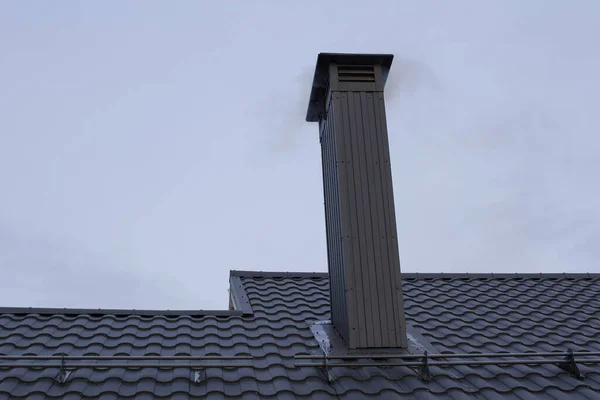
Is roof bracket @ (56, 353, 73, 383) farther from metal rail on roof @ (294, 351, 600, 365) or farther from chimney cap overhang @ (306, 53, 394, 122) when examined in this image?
chimney cap overhang @ (306, 53, 394, 122)

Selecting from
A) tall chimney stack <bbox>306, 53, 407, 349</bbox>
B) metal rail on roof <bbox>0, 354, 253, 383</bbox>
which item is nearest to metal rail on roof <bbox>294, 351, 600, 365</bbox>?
tall chimney stack <bbox>306, 53, 407, 349</bbox>

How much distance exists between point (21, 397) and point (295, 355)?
91.0 inches

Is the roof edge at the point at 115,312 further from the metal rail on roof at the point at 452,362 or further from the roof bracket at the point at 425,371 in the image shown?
the roof bracket at the point at 425,371

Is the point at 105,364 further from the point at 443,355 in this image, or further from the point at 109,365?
the point at 443,355

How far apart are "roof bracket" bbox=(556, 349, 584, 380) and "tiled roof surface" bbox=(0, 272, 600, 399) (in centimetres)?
9

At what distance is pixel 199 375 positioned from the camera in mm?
5488

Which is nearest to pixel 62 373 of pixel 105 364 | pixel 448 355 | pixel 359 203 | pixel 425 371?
pixel 105 364

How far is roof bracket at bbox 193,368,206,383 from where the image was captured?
5.42m

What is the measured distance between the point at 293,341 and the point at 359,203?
1.61 m

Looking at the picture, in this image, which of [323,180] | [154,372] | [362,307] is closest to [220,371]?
[154,372]

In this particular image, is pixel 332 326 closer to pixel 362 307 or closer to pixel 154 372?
pixel 362 307

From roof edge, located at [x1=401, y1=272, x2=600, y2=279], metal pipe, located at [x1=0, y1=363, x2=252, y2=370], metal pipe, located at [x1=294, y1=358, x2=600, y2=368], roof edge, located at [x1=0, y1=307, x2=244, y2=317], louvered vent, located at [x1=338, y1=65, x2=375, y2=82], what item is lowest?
metal pipe, located at [x1=294, y1=358, x2=600, y2=368]

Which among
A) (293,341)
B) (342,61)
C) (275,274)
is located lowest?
(293,341)

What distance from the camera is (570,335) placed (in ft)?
23.7
